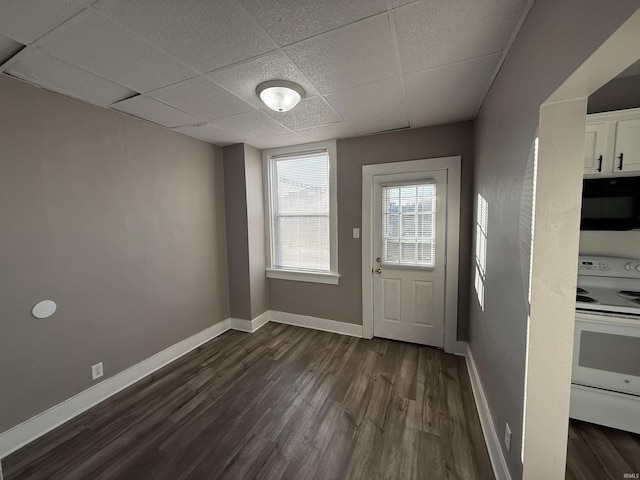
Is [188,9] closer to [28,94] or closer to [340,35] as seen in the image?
[340,35]

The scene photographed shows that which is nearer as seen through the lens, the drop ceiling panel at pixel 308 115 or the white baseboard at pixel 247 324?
the drop ceiling panel at pixel 308 115

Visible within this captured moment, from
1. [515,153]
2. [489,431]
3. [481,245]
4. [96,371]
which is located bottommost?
[489,431]

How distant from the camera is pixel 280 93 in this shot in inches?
71.8

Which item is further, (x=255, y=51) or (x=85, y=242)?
(x=85, y=242)

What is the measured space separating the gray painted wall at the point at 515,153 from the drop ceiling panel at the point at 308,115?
1.26m

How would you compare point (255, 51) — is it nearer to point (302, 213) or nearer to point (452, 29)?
point (452, 29)

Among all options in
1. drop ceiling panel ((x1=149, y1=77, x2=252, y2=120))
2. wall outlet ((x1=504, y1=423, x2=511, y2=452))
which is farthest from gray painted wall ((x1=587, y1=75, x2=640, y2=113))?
drop ceiling panel ((x1=149, y1=77, x2=252, y2=120))

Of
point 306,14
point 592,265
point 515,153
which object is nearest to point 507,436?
point 515,153

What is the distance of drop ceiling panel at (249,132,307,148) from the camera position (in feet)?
9.75

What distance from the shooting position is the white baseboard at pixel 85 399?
1.71m

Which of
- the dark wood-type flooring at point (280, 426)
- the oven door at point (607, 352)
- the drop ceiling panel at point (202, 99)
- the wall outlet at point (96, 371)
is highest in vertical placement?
the drop ceiling panel at point (202, 99)

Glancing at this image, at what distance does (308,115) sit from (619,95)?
2412 mm

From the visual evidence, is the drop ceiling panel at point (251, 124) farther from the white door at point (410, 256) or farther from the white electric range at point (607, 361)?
the white electric range at point (607, 361)

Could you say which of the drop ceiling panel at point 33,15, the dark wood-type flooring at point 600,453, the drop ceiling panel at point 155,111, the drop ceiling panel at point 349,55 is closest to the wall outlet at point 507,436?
the dark wood-type flooring at point 600,453
